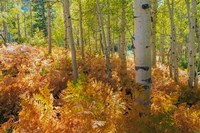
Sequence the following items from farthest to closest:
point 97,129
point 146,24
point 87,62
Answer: point 87,62, point 146,24, point 97,129

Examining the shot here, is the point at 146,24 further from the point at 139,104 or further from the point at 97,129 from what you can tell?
the point at 97,129

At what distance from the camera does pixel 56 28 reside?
35.0 m

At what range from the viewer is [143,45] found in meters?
5.04

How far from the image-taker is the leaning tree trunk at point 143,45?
4.99 meters

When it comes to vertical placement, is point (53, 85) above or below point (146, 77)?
below

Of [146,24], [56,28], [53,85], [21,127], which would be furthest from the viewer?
[56,28]

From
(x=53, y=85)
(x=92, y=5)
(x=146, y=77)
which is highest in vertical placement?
(x=92, y=5)

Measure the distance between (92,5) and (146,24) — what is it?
1151 cm

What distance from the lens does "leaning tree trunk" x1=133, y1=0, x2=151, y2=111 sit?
4992mm

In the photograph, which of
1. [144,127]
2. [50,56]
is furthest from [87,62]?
[144,127]

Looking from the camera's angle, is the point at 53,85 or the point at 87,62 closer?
the point at 53,85

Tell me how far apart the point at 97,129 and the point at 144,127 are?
0.65 m

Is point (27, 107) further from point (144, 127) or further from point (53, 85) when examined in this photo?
point (53, 85)

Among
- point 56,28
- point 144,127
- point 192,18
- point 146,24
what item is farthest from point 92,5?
point 56,28
